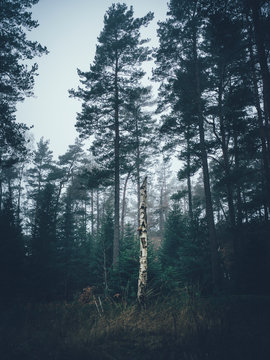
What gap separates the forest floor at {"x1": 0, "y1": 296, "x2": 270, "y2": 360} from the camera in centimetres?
366

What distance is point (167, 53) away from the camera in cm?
1216

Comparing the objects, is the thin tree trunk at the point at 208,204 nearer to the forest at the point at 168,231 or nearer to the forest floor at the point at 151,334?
the forest at the point at 168,231

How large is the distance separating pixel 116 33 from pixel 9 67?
877 cm

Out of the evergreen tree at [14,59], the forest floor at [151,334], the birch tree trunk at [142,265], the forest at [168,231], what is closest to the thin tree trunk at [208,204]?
the forest at [168,231]

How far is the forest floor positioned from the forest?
0.10 feet

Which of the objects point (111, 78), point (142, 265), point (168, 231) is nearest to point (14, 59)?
point (111, 78)

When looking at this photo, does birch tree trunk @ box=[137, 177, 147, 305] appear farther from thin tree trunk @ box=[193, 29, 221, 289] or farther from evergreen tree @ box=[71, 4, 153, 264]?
evergreen tree @ box=[71, 4, 153, 264]

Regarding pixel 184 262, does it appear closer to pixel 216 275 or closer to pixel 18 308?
pixel 216 275

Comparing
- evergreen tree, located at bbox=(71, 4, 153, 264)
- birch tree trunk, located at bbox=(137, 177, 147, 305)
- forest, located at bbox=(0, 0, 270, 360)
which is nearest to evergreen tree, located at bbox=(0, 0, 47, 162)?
forest, located at bbox=(0, 0, 270, 360)

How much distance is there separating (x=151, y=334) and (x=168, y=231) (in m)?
12.2

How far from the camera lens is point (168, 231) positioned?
53.8 feet

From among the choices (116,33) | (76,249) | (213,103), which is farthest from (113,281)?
(116,33)

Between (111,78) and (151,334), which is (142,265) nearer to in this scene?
(151,334)

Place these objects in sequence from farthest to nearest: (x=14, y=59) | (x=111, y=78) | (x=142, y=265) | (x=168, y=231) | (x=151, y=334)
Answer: (x=168, y=231) → (x=111, y=78) → (x=14, y=59) → (x=142, y=265) → (x=151, y=334)
